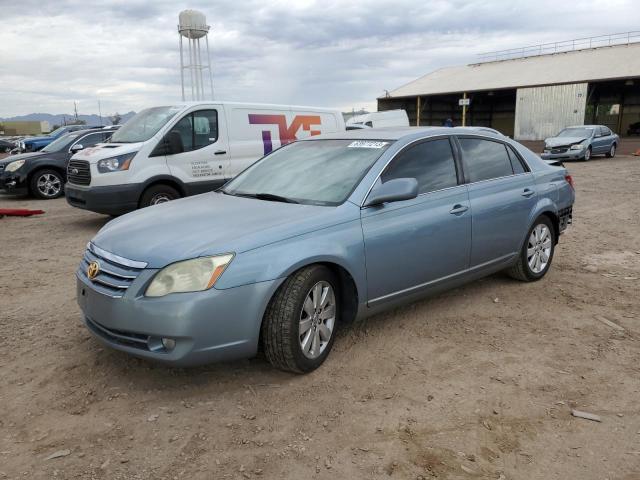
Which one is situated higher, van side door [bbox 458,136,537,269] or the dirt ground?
van side door [bbox 458,136,537,269]

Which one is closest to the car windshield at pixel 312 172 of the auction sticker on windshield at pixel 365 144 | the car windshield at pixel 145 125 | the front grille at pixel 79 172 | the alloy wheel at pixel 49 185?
the auction sticker on windshield at pixel 365 144

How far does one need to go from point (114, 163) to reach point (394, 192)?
5.79 meters

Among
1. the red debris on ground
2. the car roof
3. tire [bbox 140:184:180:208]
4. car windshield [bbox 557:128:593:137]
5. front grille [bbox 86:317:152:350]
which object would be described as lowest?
the red debris on ground

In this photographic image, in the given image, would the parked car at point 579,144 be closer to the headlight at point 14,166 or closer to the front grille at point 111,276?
the headlight at point 14,166

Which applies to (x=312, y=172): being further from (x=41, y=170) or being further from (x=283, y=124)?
(x=41, y=170)

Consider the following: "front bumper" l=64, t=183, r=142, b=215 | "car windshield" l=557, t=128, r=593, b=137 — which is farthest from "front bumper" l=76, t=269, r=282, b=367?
"car windshield" l=557, t=128, r=593, b=137

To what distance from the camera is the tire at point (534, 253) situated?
207 inches

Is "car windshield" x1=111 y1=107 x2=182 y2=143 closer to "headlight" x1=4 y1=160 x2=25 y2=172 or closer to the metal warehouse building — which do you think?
"headlight" x1=4 y1=160 x2=25 y2=172

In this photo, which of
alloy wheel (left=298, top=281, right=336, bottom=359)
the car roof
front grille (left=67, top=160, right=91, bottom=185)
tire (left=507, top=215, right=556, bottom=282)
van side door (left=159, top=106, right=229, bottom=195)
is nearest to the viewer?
alloy wheel (left=298, top=281, right=336, bottom=359)

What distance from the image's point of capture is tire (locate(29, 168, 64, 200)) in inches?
488

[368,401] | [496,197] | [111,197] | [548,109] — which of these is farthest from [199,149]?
[548,109]

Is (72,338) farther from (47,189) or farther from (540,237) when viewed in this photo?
(47,189)

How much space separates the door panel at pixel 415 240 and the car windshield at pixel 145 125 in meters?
5.64

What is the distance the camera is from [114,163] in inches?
322
